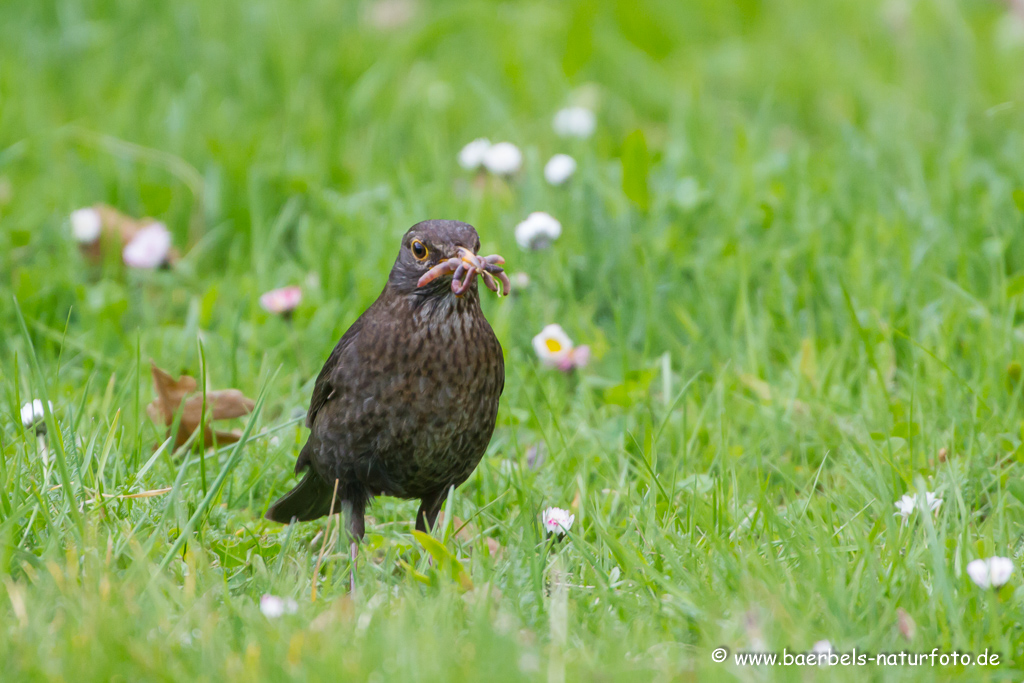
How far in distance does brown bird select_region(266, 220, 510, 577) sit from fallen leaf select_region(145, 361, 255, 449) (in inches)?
25.3

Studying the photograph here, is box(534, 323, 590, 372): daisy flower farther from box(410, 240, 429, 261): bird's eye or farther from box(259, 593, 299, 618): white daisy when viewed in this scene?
box(259, 593, 299, 618): white daisy

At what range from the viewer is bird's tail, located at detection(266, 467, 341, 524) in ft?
10.8

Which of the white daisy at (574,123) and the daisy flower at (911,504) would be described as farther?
the white daisy at (574,123)

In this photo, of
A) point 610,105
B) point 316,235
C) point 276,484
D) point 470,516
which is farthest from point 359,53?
point 470,516

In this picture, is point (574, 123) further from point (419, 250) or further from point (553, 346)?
point (419, 250)

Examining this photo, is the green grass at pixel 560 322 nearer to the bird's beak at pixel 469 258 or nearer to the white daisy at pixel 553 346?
the white daisy at pixel 553 346

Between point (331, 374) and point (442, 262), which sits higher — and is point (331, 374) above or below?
below

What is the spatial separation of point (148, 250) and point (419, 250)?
6.72 ft

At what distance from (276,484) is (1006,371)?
2.50 meters

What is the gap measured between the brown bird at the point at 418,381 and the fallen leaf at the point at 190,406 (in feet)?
2.11

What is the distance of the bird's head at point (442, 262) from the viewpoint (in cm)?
300

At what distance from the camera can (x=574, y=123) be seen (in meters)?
5.76

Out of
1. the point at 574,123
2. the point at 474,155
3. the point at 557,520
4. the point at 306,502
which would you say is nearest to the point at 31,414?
the point at 306,502

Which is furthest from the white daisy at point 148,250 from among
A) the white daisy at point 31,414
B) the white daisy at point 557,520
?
the white daisy at point 557,520
